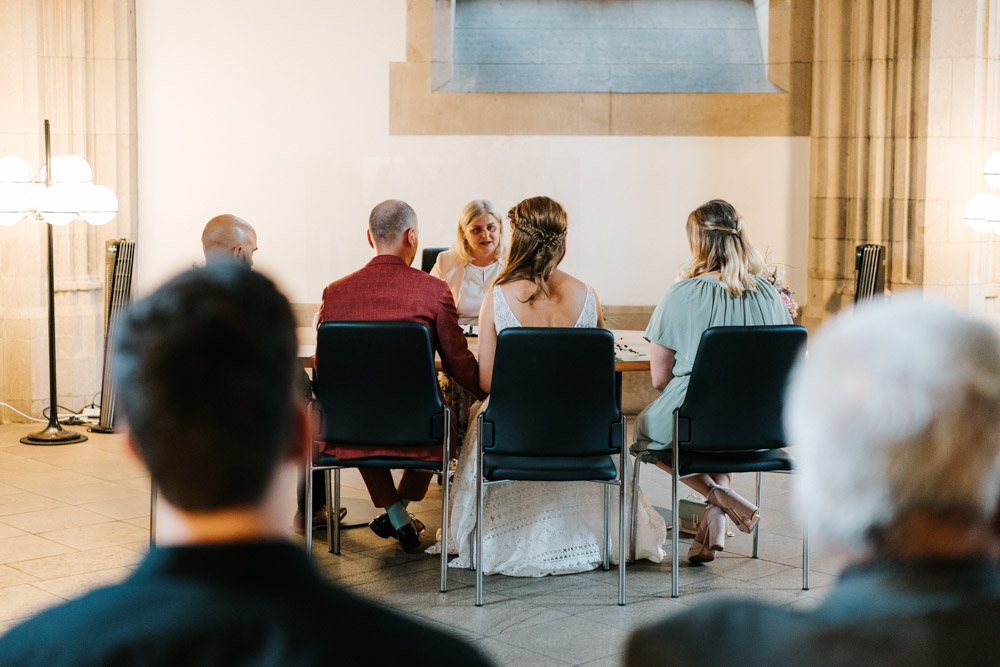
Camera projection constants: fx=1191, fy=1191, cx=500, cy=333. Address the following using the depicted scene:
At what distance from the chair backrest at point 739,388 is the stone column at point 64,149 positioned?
4.97m

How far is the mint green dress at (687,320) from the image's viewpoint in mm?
4445

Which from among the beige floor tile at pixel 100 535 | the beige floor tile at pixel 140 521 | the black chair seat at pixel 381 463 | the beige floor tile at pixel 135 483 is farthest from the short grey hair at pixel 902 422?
the beige floor tile at pixel 135 483

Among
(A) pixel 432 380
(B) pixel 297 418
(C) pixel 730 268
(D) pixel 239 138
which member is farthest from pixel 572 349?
(D) pixel 239 138

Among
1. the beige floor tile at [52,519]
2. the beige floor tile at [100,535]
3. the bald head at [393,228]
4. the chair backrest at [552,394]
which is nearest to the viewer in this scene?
the chair backrest at [552,394]

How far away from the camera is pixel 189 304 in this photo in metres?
1.00

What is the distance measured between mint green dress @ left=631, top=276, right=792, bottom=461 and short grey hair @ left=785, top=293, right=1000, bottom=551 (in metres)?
3.34

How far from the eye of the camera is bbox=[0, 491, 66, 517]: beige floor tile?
544cm

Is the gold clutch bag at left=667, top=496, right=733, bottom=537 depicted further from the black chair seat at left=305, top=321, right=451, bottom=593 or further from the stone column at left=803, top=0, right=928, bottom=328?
the stone column at left=803, top=0, right=928, bottom=328

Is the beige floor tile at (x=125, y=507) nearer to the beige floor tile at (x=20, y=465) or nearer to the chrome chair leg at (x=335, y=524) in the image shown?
the beige floor tile at (x=20, y=465)

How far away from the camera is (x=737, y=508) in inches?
177

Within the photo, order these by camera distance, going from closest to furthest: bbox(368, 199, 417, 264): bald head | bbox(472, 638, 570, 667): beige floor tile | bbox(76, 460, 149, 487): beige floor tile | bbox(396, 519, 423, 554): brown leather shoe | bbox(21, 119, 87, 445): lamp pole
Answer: bbox(472, 638, 570, 667): beige floor tile → bbox(368, 199, 417, 264): bald head → bbox(396, 519, 423, 554): brown leather shoe → bbox(76, 460, 149, 487): beige floor tile → bbox(21, 119, 87, 445): lamp pole

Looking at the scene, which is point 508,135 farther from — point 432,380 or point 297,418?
point 297,418

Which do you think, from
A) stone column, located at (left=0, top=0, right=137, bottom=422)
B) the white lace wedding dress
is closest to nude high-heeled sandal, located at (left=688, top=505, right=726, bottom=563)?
the white lace wedding dress

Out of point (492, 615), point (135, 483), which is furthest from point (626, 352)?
point (135, 483)
